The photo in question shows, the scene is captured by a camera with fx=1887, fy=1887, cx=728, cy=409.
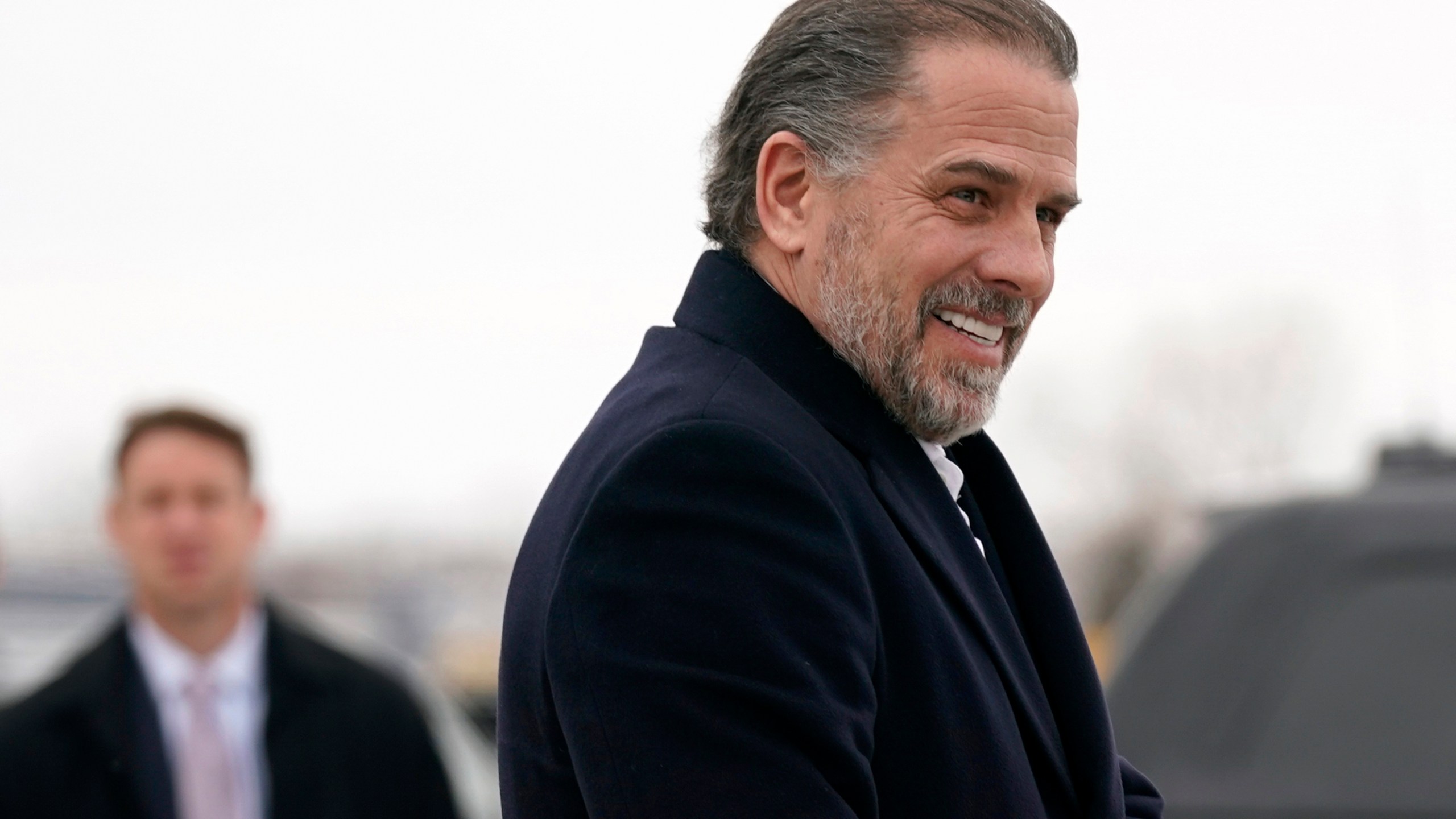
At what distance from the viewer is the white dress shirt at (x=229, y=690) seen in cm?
452

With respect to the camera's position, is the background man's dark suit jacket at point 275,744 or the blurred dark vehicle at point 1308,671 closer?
the blurred dark vehicle at point 1308,671

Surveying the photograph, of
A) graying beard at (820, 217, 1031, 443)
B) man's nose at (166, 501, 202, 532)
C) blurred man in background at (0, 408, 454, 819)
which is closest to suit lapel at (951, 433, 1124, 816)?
graying beard at (820, 217, 1031, 443)

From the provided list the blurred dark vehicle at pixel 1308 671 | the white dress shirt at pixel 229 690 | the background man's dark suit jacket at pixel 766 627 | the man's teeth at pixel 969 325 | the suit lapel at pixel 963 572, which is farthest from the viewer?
the white dress shirt at pixel 229 690

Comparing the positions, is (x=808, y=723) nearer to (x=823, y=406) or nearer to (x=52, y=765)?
(x=823, y=406)

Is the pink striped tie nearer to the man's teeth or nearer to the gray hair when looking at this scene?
the gray hair

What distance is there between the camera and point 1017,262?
2.01 metres

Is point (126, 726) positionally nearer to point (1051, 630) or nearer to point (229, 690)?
point (229, 690)

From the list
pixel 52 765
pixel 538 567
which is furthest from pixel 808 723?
pixel 52 765

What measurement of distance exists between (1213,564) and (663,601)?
2.71 m

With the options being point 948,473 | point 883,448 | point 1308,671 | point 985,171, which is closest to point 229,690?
point 1308,671

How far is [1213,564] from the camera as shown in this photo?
4145 millimetres

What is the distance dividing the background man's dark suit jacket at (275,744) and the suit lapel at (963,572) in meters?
2.87

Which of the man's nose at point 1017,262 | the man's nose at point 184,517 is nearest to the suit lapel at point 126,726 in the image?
the man's nose at point 184,517

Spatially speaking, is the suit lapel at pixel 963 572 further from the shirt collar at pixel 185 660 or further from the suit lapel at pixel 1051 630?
the shirt collar at pixel 185 660
